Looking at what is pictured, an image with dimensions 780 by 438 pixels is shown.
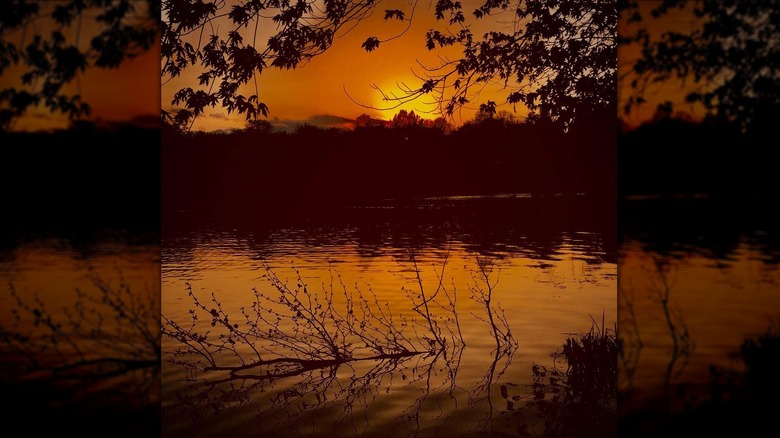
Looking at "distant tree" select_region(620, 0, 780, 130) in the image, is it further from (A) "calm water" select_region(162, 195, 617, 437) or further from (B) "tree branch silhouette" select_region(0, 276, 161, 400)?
(B) "tree branch silhouette" select_region(0, 276, 161, 400)

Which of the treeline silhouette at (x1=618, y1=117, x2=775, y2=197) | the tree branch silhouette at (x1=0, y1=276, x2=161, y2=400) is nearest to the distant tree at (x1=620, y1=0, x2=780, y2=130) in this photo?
the treeline silhouette at (x1=618, y1=117, x2=775, y2=197)

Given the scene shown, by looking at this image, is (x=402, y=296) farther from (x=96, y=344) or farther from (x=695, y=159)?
(x=695, y=159)

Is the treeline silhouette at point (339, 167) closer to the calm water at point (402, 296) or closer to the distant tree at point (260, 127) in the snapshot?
the distant tree at point (260, 127)

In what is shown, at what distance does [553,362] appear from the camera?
28.5ft

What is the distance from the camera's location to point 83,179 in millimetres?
12289

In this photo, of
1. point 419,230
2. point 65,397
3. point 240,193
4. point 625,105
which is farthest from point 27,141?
point 240,193

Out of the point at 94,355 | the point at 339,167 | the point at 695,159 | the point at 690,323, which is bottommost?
the point at 94,355

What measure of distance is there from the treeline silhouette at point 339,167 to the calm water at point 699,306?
22.0m

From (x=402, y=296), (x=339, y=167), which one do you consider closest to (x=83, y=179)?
(x=402, y=296)

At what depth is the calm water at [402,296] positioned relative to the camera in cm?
684

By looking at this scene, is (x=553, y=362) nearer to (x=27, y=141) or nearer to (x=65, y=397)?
(x=65, y=397)

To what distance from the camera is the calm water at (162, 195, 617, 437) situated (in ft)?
22.4

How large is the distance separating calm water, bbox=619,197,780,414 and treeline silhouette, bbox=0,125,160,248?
15.3 feet

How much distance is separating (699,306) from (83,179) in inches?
365
